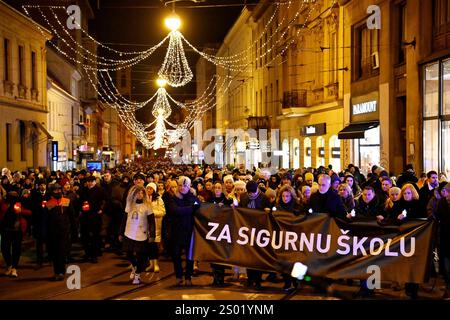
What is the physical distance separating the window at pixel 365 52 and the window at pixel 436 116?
17.8 feet

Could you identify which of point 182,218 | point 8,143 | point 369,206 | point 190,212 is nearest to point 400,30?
point 369,206

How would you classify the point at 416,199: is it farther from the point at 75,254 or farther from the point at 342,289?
the point at 75,254

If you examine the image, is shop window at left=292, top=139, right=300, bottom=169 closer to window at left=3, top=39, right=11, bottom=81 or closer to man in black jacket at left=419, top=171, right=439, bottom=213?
window at left=3, top=39, right=11, bottom=81

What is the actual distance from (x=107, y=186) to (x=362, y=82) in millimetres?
14293

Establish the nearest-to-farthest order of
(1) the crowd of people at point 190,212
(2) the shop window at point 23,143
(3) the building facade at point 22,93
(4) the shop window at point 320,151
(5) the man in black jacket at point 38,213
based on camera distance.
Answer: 1. (1) the crowd of people at point 190,212
2. (5) the man in black jacket at point 38,213
3. (3) the building facade at point 22,93
4. (4) the shop window at point 320,151
5. (2) the shop window at point 23,143

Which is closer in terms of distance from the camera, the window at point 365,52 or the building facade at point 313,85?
the window at point 365,52

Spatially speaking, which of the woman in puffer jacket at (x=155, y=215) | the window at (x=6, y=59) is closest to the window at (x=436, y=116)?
the woman in puffer jacket at (x=155, y=215)

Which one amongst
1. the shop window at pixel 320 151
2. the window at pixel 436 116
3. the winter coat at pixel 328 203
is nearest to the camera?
the winter coat at pixel 328 203

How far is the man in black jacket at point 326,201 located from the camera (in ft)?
38.4

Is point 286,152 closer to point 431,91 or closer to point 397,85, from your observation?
point 397,85

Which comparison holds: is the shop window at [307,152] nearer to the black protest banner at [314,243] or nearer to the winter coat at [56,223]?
the winter coat at [56,223]

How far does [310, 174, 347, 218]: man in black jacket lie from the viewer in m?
11.7
